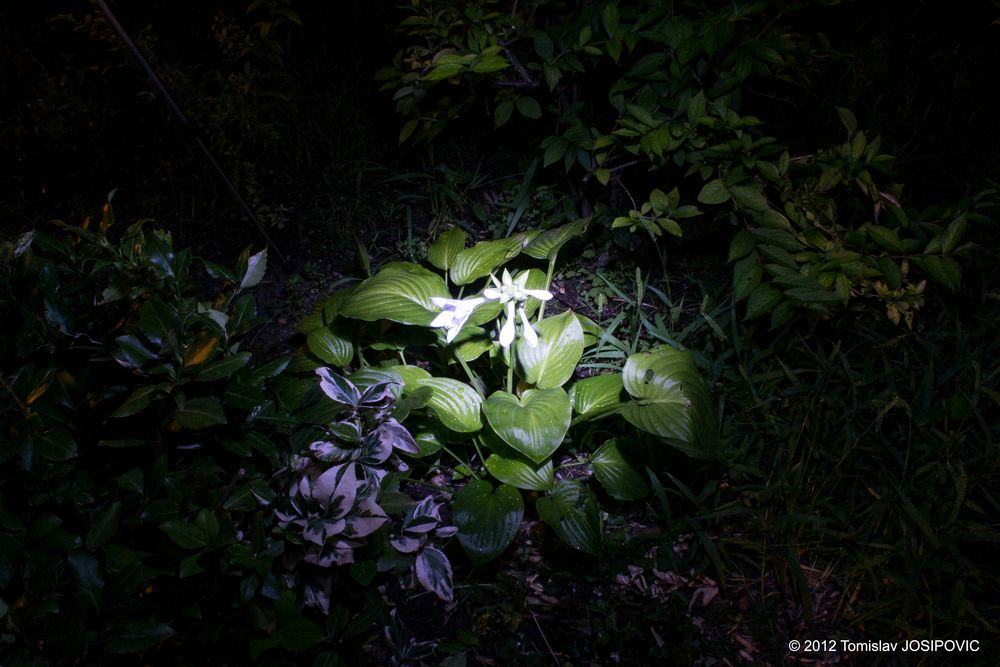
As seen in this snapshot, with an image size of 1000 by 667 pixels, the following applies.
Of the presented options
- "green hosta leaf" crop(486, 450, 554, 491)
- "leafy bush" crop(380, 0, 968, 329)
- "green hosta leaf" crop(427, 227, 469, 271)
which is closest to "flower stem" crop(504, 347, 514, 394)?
"green hosta leaf" crop(486, 450, 554, 491)

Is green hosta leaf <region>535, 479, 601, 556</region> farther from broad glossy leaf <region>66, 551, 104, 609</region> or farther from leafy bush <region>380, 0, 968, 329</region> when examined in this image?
broad glossy leaf <region>66, 551, 104, 609</region>

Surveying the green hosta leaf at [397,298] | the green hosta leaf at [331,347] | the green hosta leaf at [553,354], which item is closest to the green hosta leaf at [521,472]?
the green hosta leaf at [553,354]

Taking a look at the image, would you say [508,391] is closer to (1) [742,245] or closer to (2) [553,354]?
(2) [553,354]

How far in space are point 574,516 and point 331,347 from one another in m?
0.96

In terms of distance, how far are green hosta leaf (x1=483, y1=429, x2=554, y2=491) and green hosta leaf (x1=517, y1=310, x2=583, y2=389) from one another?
23 centimetres

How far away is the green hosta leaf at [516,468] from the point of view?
1.71 meters

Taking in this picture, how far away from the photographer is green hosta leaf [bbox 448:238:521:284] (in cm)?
195

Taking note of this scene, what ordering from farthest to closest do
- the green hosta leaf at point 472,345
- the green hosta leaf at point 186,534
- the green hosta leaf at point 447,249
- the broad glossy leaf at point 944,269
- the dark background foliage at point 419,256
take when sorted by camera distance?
1. the green hosta leaf at point 447,249
2. the green hosta leaf at point 472,345
3. the broad glossy leaf at point 944,269
4. the dark background foliage at point 419,256
5. the green hosta leaf at point 186,534

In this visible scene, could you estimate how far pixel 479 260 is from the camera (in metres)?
1.97

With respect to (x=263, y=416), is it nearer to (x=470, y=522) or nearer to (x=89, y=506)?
(x=89, y=506)

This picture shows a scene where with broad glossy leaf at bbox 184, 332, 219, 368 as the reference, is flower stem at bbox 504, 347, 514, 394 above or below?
below

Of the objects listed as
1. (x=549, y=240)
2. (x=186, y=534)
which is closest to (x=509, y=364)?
(x=549, y=240)

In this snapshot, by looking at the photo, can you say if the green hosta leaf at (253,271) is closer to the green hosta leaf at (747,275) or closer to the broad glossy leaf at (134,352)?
the broad glossy leaf at (134,352)

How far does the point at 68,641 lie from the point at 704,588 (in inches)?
61.6
